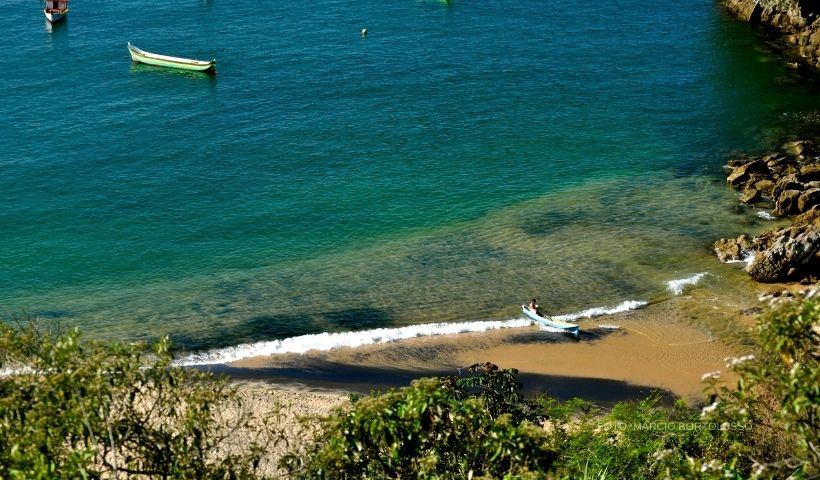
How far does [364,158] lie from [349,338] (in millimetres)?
21854

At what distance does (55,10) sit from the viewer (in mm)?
84875

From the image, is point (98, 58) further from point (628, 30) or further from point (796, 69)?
point (796, 69)

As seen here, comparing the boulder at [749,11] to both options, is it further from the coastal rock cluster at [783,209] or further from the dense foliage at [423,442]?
the dense foliage at [423,442]

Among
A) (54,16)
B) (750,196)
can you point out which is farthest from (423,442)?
(54,16)

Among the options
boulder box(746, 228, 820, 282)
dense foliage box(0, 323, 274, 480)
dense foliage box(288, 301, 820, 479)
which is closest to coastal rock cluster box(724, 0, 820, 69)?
boulder box(746, 228, 820, 282)

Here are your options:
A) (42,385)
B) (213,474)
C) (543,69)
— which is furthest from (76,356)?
(543,69)

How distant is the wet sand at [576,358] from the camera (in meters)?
41.0

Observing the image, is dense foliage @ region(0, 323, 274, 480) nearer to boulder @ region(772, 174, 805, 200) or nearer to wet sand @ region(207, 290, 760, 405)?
wet sand @ region(207, 290, 760, 405)

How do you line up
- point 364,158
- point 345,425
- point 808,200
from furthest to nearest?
point 364,158 < point 808,200 < point 345,425

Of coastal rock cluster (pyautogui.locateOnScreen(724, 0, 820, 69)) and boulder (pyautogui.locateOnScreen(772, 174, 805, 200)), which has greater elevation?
coastal rock cluster (pyautogui.locateOnScreen(724, 0, 820, 69))

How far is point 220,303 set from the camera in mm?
48531

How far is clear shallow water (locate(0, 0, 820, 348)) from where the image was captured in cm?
4978

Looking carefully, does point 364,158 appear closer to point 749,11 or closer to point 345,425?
point 749,11

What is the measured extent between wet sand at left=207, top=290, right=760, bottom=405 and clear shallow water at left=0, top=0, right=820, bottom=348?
2436 mm
